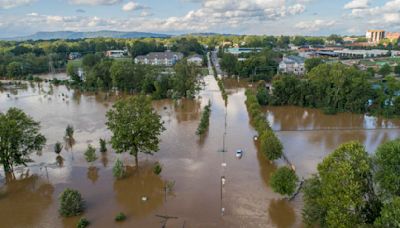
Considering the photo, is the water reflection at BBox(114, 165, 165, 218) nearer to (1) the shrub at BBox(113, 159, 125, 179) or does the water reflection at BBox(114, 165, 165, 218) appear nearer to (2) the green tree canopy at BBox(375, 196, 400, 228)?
(1) the shrub at BBox(113, 159, 125, 179)

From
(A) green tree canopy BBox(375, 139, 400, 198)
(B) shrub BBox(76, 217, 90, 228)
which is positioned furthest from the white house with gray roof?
(A) green tree canopy BBox(375, 139, 400, 198)

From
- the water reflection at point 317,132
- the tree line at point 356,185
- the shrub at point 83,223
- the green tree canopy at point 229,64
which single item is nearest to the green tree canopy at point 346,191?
the tree line at point 356,185

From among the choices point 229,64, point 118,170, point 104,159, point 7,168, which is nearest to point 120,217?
point 118,170

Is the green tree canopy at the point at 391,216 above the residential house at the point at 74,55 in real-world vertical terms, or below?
below

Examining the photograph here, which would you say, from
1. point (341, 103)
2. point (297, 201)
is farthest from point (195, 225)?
point (341, 103)

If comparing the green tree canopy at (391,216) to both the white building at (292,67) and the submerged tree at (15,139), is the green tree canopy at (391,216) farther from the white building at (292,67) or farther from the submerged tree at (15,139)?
the white building at (292,67)

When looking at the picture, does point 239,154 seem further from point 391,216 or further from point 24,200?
point 24,200
